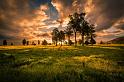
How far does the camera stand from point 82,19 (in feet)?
265

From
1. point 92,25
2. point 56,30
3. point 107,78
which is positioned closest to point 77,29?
point 92,25

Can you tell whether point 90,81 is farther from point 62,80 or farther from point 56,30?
point 56,30

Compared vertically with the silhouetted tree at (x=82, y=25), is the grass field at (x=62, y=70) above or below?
below

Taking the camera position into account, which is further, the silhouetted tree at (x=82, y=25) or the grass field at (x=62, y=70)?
the silhouetted tree at (x=82, y=25)

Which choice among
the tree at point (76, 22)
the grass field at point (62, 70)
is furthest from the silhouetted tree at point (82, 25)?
the grass field at point (62, 70)

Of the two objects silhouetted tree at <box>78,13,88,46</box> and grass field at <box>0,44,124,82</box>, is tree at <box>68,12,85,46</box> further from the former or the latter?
grass field at <box>0,44,124,82</box>

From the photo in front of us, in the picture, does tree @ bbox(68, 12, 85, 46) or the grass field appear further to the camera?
A: tree @ bbox(68, 12, 85, 46)

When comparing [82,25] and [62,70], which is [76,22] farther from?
[62,70]

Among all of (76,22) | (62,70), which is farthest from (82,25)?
(62,70)

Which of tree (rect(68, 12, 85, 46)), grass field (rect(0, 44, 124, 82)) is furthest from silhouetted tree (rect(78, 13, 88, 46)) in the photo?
grass field (rect(0, 44, 124, 82))

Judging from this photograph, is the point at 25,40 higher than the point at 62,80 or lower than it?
higher

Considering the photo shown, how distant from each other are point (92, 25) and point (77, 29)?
23590 mm

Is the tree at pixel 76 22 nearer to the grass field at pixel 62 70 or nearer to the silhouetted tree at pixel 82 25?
the silhouetted tree at pixel 82 25

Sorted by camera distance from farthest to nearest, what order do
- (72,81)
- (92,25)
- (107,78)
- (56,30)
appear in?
1. (56,30)
2. (92,25)
3. (107,78)
4. (72,81)
